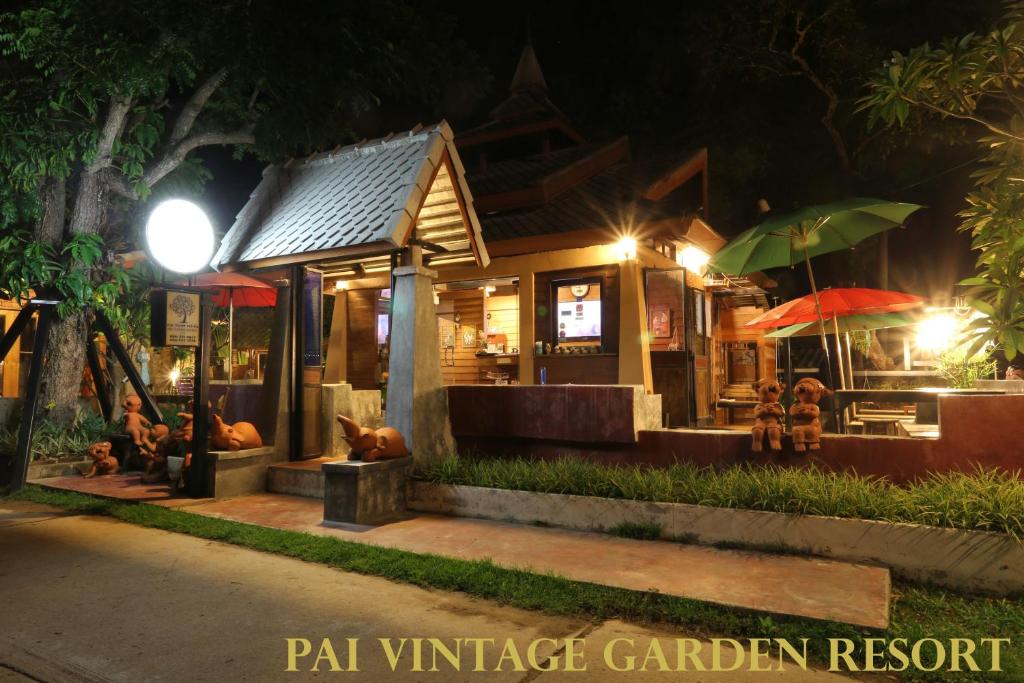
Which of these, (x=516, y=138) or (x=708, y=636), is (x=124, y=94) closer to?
(x=516, y=138)

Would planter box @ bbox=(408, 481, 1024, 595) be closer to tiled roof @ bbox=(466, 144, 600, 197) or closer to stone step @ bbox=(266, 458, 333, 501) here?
stone step @ bbox=(266, 458, 333, 501)

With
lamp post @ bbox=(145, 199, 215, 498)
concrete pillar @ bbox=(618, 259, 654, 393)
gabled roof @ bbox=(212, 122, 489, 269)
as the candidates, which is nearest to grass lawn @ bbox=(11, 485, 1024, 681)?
lamp post @ bbox=(145, 199, 215, 498)

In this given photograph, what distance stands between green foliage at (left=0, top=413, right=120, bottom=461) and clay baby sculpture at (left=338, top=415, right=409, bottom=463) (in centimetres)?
688

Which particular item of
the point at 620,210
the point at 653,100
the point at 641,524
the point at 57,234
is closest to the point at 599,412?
the point at 641,524

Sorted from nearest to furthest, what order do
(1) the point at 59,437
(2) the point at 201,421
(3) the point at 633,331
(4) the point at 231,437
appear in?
(2) the point at 201,421
(4) the point at 231,437
(1) the point at 59,437
(3) the point at 633,331

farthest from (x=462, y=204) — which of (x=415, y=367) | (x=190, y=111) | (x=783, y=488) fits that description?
(x=190, y=111)

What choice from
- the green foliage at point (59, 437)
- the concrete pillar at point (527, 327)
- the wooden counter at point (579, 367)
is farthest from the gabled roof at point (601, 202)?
the green foliage at point (59, 437)

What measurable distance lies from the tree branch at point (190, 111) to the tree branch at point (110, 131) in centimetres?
115

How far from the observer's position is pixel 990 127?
16.7 feet

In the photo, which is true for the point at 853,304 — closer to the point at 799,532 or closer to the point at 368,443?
the point at 799,532

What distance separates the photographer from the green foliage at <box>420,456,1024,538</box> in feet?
18.1

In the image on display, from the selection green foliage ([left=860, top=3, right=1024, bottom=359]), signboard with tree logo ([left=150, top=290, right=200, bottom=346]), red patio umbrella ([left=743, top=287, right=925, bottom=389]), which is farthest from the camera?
red patio umbrella ([left=743, top=287, right=925, bottom=389])

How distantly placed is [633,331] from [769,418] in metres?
5.16

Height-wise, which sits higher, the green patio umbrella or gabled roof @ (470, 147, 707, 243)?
gabled roof @ (470, 147, 707, 243)
